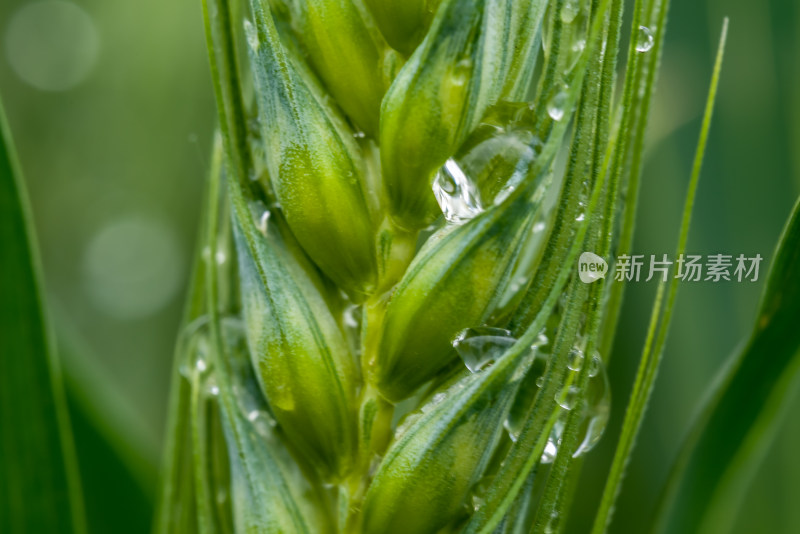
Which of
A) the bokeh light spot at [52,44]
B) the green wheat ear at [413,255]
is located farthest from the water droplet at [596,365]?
the bokeh light spot at [52,44]

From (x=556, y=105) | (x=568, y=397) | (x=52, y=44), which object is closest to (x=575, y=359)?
(x=568, y=397)

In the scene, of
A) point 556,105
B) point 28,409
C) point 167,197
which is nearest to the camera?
point 556,105

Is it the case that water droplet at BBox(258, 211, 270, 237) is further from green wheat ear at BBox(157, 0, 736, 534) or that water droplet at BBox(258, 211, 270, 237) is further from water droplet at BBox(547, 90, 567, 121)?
water droplet at BBox(547, 90, 567, 121)

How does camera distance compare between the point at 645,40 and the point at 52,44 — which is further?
the point at 52,44

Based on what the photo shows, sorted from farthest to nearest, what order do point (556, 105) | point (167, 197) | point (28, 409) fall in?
point (167, 197) < point (28, 409) < point (556, 105)

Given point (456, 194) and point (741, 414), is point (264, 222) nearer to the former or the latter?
point (456, 194)
